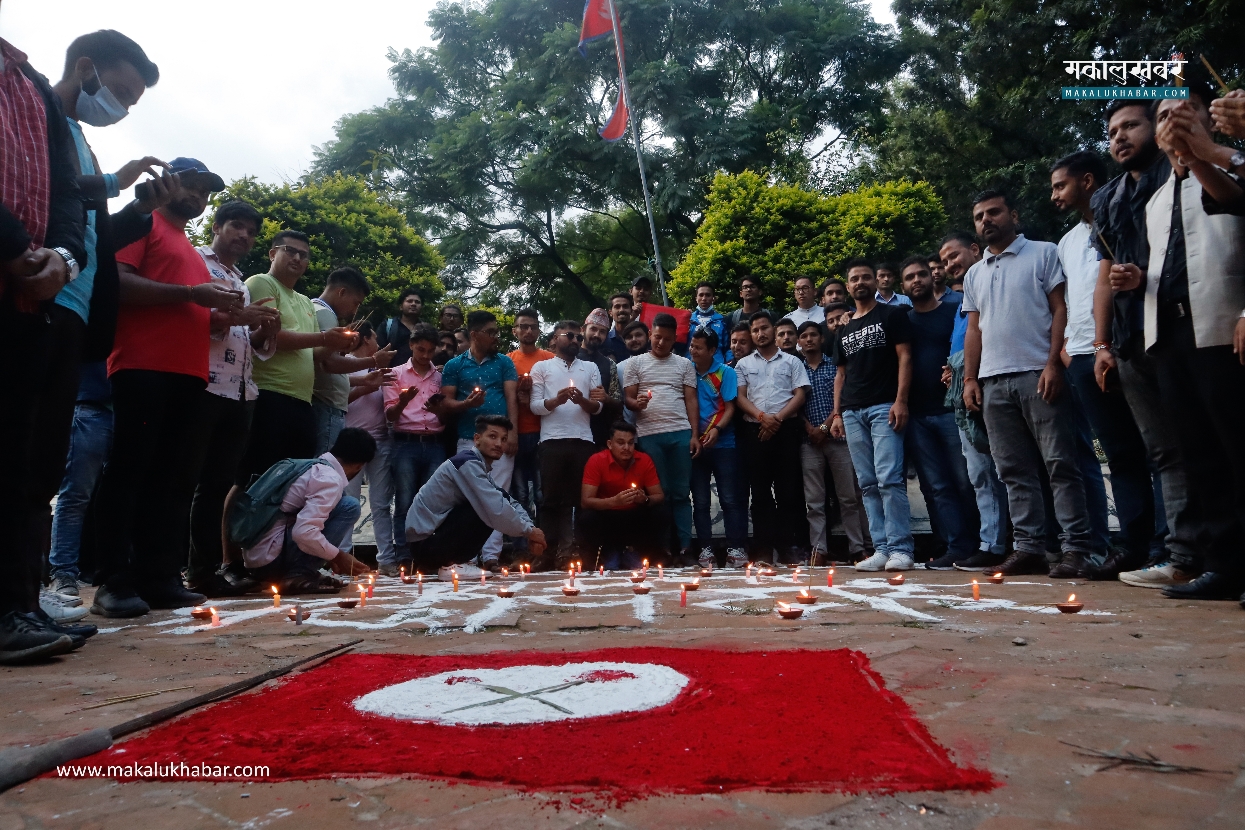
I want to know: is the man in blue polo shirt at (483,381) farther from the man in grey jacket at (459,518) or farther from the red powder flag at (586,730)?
the red powder flag at (586,730)

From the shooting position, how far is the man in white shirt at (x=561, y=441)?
663 centimetres

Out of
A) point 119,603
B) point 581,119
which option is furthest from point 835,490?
point 581,119

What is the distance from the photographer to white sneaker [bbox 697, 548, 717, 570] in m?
6.60

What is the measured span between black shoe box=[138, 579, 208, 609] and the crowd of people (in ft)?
0.04

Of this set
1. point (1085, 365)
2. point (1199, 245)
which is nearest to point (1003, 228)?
point (1085, 365)

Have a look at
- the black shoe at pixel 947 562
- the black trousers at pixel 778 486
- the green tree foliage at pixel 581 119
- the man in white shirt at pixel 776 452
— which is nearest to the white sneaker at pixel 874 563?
the black shoe at pixel 947 562

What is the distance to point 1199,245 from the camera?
3.34m

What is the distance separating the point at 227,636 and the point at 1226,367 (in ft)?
12.8

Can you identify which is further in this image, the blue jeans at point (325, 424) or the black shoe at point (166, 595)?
the blue jeans at point (325, 424)

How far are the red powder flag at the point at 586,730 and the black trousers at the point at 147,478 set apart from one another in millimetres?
1858

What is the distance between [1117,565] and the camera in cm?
436

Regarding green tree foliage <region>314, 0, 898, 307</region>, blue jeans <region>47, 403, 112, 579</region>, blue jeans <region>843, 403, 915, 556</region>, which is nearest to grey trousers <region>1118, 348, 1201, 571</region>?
blue jeans <region>843, 403, 915, 556</region>

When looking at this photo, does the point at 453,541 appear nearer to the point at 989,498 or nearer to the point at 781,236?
→ the point at 989,498

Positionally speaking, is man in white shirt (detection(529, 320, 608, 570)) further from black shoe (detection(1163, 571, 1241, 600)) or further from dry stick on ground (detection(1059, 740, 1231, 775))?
dry stick on ground (detection(1059, 740, 1231, 775))
